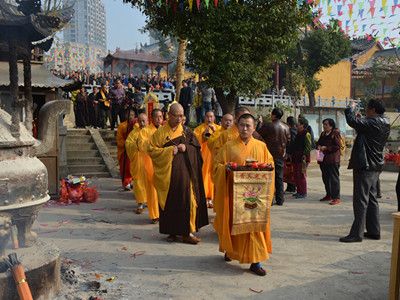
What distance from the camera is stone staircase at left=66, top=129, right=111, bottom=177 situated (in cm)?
1167

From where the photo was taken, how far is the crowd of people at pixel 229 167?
15.0 ft

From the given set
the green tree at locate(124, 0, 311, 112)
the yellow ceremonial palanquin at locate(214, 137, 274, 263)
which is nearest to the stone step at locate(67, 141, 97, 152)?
the green tree at locate(124, 0, 311, 112)

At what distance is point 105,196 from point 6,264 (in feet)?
19.1

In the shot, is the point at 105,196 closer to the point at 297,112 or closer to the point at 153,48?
the point at 297,112

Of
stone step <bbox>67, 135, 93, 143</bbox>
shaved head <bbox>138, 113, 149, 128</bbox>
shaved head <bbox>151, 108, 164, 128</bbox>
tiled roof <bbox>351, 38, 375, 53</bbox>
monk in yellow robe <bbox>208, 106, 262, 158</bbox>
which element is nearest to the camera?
monk in yellow robe <bbox>208, 106, 262, 158</bbox>

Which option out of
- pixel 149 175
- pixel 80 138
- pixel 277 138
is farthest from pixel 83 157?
pixel 277 138

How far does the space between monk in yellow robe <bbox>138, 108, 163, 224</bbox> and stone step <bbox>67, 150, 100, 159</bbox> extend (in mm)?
5036

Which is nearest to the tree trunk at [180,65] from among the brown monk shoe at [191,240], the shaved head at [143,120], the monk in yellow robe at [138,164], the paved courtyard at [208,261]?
the shaved head at [143,120]

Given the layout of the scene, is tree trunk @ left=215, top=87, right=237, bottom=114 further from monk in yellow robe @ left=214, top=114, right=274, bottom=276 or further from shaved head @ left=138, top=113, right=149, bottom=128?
monk in yellow robe @ left=214, top=114, right=274, bottom=276

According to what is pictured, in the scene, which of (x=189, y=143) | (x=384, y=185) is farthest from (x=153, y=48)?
(x=189, y=143)

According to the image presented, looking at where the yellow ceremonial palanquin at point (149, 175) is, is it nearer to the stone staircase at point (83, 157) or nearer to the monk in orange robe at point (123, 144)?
the monk in orange robe at point (123, 144)

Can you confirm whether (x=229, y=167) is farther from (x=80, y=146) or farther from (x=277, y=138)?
(x=80, y=146)

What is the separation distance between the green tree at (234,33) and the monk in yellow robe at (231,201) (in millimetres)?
6031

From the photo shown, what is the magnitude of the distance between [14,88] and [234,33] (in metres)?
7.12
